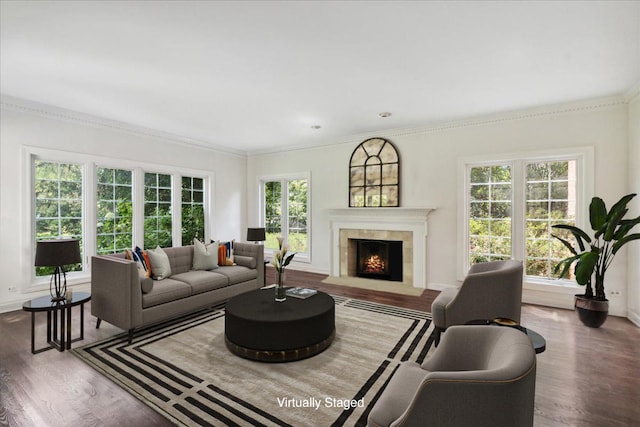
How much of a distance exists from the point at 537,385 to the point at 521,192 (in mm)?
3029

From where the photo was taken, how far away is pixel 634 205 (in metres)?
3.83

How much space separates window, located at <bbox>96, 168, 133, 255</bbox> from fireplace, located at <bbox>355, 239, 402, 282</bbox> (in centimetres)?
429

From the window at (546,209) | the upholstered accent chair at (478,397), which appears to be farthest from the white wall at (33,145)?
the window at (546,209)

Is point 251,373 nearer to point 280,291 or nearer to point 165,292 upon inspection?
point 280,291

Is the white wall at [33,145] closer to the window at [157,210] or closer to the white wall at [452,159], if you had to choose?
the window at [157,210]

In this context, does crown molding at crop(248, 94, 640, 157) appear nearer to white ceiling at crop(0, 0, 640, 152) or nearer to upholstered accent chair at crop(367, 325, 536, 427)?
white ceiling at crop(0, 0, 640, 152)

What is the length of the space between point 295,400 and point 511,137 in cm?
465

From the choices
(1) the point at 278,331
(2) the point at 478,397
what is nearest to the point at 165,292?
(1) the point at 278,331

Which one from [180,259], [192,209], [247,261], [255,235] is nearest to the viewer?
[180,259]

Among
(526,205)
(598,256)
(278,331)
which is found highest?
(526,205)

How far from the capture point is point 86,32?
2568mm

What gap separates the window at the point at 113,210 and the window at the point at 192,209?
1044 mm

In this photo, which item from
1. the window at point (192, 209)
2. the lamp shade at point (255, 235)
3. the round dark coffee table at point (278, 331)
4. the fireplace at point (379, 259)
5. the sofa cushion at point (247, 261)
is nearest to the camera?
the round dark coffee table at point (278, 331)

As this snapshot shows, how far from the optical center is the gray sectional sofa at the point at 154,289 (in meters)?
3.21
